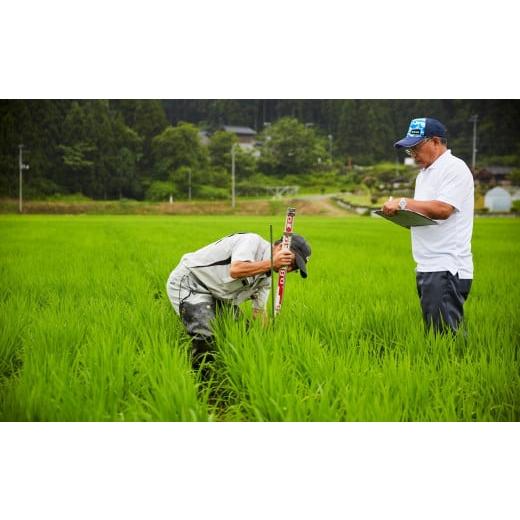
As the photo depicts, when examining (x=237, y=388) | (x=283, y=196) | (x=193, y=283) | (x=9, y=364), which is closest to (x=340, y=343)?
(x=237, y=388)

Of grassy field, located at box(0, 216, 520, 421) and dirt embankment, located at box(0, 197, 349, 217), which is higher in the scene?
dirt embankment, located at box(0, 197, 349, 217)

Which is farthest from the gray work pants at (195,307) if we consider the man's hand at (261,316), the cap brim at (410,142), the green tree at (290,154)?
the green tree at (290,154)

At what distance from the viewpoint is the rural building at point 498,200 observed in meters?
4.08

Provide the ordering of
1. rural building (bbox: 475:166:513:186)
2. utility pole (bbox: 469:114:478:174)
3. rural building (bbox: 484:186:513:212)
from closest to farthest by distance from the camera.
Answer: utility pole (bbox: 469:114:478:174) → rural building (bbox: 475:166:513:186) → rural building (bbox: 484:186:513:212)

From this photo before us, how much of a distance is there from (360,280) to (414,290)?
0.43 meters

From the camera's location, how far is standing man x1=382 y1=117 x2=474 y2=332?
9.20 ft

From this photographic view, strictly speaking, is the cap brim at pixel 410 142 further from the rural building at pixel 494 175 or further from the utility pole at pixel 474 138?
the rural building at pixel 494 175

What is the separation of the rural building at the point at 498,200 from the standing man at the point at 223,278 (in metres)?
2.13

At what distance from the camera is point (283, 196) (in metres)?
4.71

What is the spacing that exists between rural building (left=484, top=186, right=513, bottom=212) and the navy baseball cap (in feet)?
4.84

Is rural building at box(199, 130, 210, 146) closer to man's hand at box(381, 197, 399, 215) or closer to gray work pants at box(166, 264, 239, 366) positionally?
gray work pants at box(166, 264, 239, 366)

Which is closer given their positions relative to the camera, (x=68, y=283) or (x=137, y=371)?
(x=137, y=371)

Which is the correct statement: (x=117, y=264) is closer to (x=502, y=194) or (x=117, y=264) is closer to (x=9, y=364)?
(x=9, y=364)

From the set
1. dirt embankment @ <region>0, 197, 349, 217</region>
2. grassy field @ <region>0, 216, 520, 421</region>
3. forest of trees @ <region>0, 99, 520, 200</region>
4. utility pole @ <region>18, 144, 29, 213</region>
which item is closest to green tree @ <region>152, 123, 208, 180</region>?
forest of trees @ <region>0, 99, 520, 200</region>
